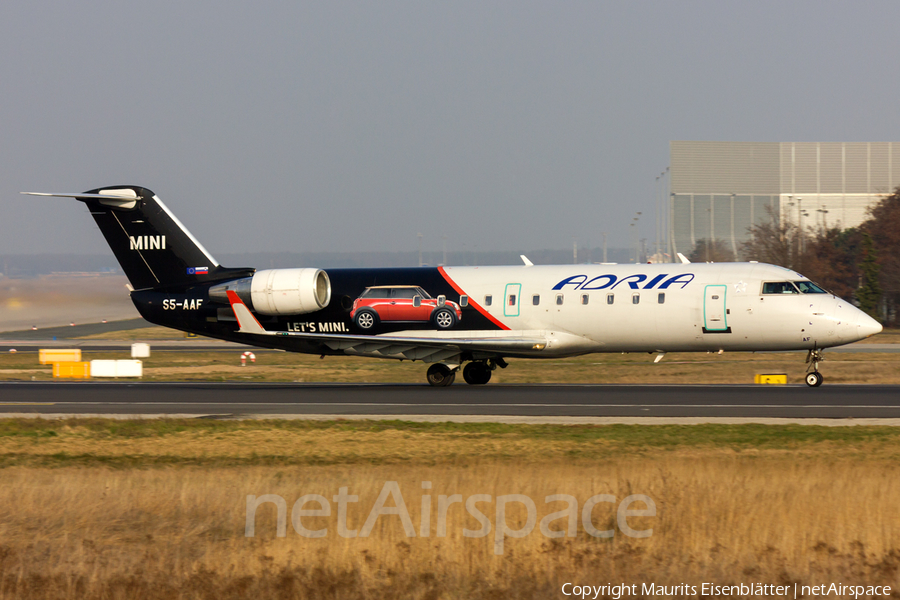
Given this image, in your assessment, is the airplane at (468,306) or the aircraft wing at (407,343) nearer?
the airplane at (468,306)

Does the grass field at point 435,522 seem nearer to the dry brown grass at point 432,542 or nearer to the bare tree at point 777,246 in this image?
the dry brown grass at point 432,542

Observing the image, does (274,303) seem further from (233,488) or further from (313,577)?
(313,577)

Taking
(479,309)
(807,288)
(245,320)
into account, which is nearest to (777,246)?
(807,288)

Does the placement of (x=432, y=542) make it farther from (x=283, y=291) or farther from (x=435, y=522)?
(x=283, y=291)

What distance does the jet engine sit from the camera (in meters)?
31.9

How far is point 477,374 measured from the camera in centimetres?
3225

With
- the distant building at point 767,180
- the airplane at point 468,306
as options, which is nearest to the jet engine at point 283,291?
the airplane at point 468,306

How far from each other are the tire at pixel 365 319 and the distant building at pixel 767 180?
12104 centimetres

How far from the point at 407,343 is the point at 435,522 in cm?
2012

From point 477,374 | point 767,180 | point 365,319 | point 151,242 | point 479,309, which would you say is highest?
point 767,180

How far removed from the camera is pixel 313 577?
8688 millimetres

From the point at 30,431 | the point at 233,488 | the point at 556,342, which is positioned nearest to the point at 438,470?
the point at 233,488

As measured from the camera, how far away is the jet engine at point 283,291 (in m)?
31.9

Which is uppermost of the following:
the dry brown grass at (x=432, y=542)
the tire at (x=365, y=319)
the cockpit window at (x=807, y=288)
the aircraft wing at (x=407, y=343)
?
the cockpit window at (x=807, y=288)
